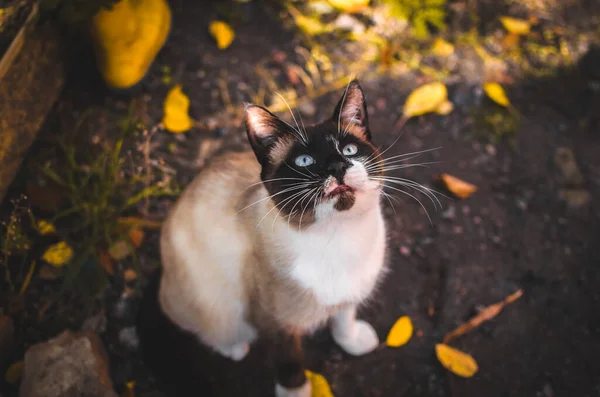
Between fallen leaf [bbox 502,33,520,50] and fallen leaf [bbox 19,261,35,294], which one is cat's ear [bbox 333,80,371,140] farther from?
fallen leaf [bbox 502,33,520,50]

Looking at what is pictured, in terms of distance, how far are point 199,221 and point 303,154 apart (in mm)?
502

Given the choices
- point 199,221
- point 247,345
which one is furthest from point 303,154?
point 247,345

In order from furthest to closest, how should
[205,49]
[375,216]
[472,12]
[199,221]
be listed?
[472,12] < [205,49] < [199,221] < [375,216]

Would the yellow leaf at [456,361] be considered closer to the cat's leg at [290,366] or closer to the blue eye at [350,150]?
the cat's leg at [290,366]

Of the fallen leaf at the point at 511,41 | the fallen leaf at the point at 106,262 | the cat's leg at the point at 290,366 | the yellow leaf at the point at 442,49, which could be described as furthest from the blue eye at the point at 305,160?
the fallen leaf at the point at 511,41

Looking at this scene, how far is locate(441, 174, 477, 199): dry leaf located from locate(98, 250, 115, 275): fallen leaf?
1658 mm

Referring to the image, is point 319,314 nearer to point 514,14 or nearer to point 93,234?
point 93,234

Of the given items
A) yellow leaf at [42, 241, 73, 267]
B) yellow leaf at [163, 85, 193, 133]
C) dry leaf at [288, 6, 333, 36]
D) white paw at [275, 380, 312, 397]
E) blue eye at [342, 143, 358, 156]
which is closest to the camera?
blue eye at [342, 143, 358, 156]

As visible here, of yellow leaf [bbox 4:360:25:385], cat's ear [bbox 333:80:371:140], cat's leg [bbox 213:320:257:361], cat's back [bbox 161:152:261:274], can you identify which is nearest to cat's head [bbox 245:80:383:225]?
cat's ear [bbox 333:80:371:140]

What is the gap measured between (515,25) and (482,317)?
1869 millimetres

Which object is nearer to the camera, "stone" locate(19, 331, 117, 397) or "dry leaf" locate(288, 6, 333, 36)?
"stone" locate(19, 331, 117, 397)

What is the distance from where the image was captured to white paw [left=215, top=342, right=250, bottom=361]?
194 centimetres

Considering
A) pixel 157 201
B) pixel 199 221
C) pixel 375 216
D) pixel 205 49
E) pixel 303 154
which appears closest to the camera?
pixel 303 154

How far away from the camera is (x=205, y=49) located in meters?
2.78
